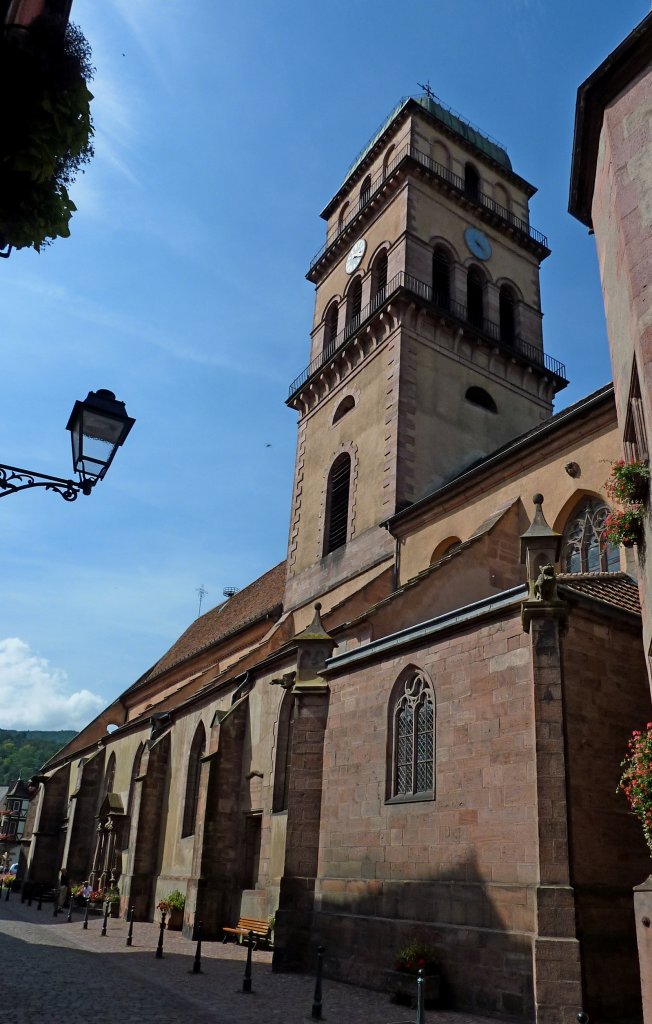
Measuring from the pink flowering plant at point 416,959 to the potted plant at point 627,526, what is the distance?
5868 millimetres

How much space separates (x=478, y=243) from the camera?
2914 cm

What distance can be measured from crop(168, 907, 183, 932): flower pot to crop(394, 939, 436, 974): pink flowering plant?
1211cm

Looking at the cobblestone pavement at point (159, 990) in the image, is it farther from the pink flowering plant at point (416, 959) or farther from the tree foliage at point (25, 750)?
the tree foliage at point (25, 750)

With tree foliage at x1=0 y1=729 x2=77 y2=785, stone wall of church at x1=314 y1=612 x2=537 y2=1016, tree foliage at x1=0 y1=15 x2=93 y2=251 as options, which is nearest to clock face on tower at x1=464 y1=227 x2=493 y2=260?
stone wall of church at x1=314 y1=612 x2=537 y2=1016

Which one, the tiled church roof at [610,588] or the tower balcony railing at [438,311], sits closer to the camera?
the tiled church roof at [610,588]

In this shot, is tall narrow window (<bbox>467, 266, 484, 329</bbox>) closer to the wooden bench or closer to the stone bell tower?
the stone bell tower

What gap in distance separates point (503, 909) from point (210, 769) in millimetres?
11577

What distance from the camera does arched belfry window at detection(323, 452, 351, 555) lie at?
24.8m

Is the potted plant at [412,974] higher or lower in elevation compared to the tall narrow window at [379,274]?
lower

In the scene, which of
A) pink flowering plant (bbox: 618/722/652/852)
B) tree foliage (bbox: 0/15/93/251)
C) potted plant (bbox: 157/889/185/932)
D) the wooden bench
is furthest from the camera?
potted plant (bbox: 157/889/185/932)

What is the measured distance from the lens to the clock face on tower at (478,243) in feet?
94.3

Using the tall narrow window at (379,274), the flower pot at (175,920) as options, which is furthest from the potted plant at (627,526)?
the tall narrow window at (379,274)

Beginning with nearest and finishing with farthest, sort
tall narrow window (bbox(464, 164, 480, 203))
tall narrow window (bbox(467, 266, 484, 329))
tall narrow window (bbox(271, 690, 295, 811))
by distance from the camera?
tall narrow window (bbox(271, 690, 295, 811)) < tall narrow window (bbox(467, 266, 484, 329)) < tall narrow window (bbox(464, 164, 480, 203))

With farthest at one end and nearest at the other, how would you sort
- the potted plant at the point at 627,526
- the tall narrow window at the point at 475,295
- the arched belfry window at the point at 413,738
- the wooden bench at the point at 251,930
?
the tall narrow window at the point at 475,295
the wooden bench at the point at 251,930
the arched belfry window at the point at 413,738
the potted plant at the point at 627,526
